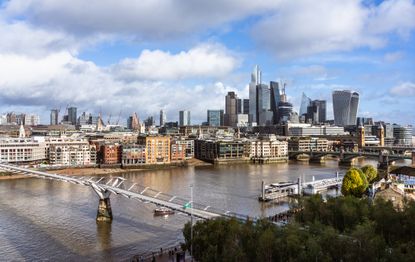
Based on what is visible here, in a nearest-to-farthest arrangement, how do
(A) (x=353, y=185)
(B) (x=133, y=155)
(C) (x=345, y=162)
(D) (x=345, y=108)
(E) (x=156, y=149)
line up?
(A) (x=353, y=185) → (B) (x=133, y=155) → (E) (x=156, y=149) → (C) (x=345, y=162) → (D) (x=345, y=108)

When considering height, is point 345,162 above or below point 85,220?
above

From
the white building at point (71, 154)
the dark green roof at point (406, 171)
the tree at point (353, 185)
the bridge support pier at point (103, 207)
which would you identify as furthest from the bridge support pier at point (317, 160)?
the bridge support pier at point (103, 207)

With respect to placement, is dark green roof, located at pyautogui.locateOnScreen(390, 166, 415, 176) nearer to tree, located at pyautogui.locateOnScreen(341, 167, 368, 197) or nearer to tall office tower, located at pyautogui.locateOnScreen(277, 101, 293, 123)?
tree, located at pyautogui.locateOnScreen(341, 167, 368, 197)

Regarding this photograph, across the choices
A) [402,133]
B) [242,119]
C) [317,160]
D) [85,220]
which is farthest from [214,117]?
[85,220]

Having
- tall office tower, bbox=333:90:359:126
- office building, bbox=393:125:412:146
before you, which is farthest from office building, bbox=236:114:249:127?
office building, bbox=393:125:412:146

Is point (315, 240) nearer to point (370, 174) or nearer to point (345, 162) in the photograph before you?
point (370, 174)

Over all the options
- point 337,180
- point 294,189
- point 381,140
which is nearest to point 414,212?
point 294,189
